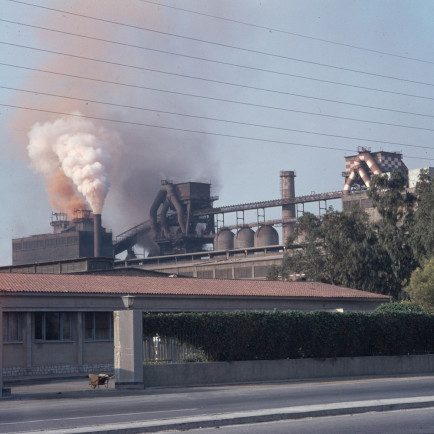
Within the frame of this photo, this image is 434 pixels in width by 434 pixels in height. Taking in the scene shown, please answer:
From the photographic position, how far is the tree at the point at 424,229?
217ft

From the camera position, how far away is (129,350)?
27.6 meters

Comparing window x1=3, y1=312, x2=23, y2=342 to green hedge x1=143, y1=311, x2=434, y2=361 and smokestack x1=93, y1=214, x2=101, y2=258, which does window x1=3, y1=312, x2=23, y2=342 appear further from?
smokestack x1=93, y1=214, x2=101, y2=258

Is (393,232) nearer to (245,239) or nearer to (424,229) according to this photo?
(424,229)

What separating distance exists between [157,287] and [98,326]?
14.4 feet

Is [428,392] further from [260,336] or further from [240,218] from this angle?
[240,218]

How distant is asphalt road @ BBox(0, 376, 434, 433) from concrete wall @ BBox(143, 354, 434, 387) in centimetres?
85

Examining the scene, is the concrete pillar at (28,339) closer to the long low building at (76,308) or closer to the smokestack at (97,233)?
the long low building at (76,308)

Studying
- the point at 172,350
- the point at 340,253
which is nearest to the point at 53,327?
the point at 172,350

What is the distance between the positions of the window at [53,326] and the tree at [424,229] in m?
36.5

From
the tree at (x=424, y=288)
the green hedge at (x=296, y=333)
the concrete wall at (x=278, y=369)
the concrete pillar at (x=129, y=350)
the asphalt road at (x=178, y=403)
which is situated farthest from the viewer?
the tree at (x=424, y=288)

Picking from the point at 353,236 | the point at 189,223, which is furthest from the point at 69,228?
the point at 353,236

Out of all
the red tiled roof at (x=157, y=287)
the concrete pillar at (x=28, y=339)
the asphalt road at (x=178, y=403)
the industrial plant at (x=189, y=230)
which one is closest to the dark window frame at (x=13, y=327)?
the concrete pillar at (x=28, y=339)

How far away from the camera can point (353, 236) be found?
73.1 metres

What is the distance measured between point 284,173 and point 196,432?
130m
